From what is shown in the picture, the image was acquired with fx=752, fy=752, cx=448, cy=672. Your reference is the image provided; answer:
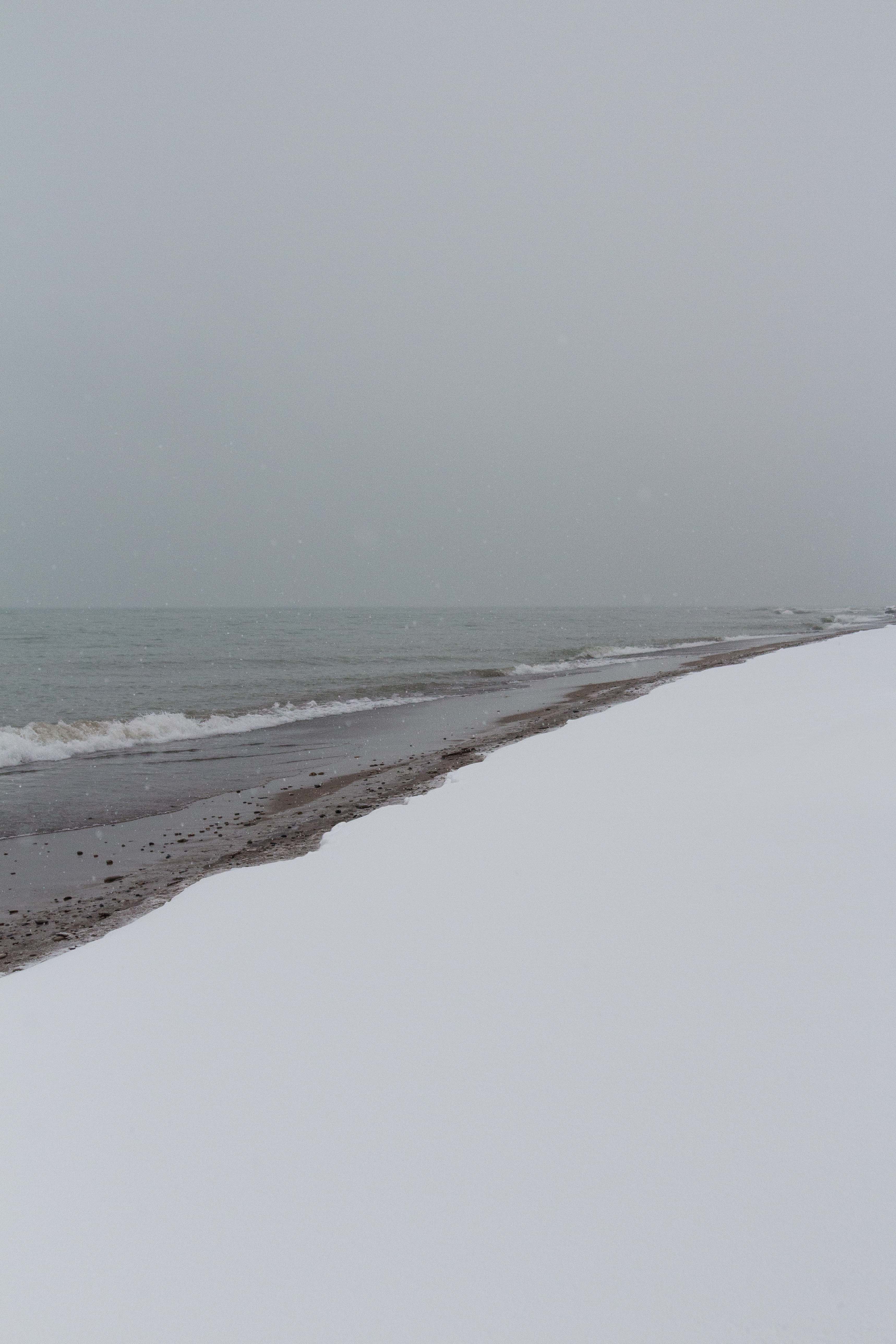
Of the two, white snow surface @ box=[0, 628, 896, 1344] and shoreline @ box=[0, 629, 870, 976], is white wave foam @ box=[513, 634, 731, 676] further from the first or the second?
white snow surface @ box=[0, 628, 896, 1344]

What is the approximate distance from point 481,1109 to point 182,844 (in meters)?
5.76

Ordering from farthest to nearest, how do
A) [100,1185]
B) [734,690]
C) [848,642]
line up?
1. [848,642]
2. [734,690]
3. [100,1185]

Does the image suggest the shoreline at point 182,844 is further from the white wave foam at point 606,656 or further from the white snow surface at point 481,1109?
the white wave foam at point 606,656

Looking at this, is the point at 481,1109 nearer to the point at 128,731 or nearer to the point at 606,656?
the point at 128,731

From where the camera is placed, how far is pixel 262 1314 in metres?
1.51

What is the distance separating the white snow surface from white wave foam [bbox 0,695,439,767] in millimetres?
9825

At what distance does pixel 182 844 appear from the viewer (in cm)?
712

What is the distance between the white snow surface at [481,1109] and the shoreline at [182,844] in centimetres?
147

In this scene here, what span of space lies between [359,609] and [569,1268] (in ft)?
433

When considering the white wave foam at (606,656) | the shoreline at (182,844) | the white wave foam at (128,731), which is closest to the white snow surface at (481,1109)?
the shoreline at (182,844)

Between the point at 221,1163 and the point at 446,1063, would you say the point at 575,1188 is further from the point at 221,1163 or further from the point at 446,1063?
the point at 221,1163

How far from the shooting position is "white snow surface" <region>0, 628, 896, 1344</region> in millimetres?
1494

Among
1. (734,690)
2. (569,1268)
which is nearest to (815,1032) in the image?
(569,1268)

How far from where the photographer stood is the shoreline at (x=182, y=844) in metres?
5.06
